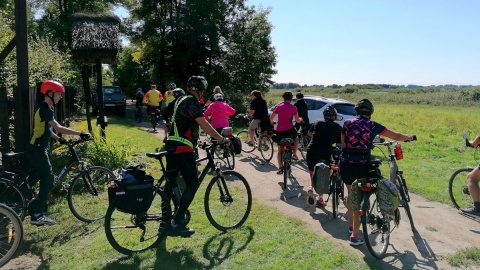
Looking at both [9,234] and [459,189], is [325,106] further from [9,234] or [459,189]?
[9,234]

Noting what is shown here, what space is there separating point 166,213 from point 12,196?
219cm

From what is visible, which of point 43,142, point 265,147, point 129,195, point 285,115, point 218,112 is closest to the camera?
point 129,195

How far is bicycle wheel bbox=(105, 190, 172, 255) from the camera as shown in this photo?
16.4ft

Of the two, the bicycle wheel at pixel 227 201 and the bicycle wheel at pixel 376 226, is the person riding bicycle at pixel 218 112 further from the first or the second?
the bicycle wheel at pixel 376 226

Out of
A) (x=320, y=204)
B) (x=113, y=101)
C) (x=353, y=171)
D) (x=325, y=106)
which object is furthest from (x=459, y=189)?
(x=113, y=101)

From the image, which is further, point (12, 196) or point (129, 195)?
point (12, 196)

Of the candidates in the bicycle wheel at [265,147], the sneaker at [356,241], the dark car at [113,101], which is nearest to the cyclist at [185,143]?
the sneaker at [356,241]

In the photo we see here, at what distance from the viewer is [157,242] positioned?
5137mm

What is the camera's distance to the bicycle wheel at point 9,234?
4605 mm

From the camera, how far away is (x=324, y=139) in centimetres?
682

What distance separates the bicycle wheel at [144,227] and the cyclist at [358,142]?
7.66ft

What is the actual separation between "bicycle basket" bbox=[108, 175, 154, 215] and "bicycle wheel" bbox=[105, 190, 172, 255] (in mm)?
227

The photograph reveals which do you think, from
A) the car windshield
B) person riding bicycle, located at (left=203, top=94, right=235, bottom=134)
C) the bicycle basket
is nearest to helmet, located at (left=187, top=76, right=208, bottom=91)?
the bicycle basket

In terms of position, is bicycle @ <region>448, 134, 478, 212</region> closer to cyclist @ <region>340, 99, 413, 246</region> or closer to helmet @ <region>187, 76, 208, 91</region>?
cyclist @ <region>340, 99, 413, 246</region>
